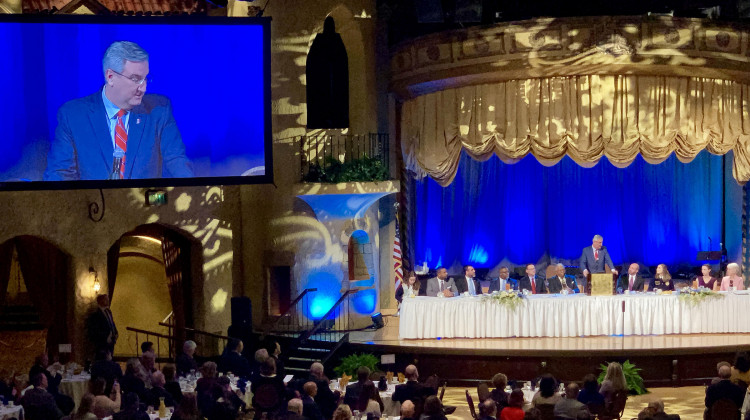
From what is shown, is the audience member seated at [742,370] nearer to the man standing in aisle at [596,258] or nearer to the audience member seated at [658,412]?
the audience member seated at [658,412]

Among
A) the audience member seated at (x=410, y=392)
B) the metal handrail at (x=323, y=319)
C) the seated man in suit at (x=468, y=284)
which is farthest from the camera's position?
the seated man in suit at (x=468, y=284)

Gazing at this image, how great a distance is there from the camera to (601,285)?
16750 mm

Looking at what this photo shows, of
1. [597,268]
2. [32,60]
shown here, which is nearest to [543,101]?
[597,268]

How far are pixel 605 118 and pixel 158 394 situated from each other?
28.7 feet

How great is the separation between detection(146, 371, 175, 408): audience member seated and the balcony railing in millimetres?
6146

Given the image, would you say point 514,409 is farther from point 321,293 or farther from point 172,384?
point 321,293

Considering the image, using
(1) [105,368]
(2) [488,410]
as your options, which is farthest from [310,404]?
(1) [105,368]

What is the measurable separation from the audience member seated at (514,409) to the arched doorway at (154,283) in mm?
8195

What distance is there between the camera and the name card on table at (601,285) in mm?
16719

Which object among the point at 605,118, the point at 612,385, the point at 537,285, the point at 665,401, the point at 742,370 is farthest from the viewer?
the point at 605,118

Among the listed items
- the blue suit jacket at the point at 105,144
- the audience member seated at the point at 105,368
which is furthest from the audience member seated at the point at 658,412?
the blue suit jacket at the point at 105,144

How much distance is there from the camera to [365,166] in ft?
58.5

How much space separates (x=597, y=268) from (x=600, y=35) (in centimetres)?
376

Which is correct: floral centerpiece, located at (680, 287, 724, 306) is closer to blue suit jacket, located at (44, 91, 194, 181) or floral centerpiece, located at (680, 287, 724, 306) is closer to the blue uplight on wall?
the blue uplight on wall
